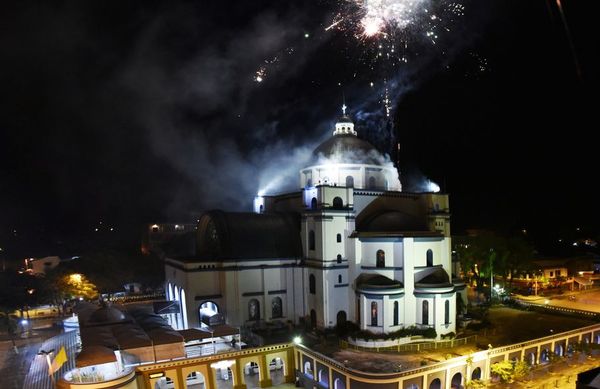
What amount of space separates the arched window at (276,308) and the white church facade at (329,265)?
0.07 m

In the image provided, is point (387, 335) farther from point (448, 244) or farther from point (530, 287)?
point (530, 287)

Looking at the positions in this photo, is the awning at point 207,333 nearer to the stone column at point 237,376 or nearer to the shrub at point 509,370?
the stone column at point 237,376

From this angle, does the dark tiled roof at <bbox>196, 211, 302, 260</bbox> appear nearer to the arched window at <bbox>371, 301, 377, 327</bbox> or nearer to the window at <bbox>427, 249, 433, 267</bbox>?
the arched window at <bbox>371, 301, 377, 327</bbox>

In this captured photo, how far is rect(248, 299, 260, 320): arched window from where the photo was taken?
100ft

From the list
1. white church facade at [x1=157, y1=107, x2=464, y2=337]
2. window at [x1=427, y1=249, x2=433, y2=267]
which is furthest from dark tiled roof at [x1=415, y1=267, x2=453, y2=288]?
window at [x1=427, y1=249, x2=433, y2=267]

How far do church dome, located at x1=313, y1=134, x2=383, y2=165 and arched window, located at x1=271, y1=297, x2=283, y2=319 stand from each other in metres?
12.2

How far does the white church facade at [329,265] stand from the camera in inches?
1105

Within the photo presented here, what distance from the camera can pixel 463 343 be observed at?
26.5 m

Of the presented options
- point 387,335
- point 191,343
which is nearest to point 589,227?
point 387,335

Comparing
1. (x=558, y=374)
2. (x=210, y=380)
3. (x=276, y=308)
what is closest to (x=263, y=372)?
(x=210, y=380)

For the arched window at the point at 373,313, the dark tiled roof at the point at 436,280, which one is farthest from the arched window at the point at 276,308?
the dark tiled roof at the point at 436,280

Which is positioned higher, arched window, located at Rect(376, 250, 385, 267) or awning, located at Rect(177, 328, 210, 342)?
arched window, located at Rect(376, 250, 385, 267)

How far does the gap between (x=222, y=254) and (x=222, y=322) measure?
15.7 ft

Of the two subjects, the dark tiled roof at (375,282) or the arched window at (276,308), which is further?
the arched window at (276,308)
